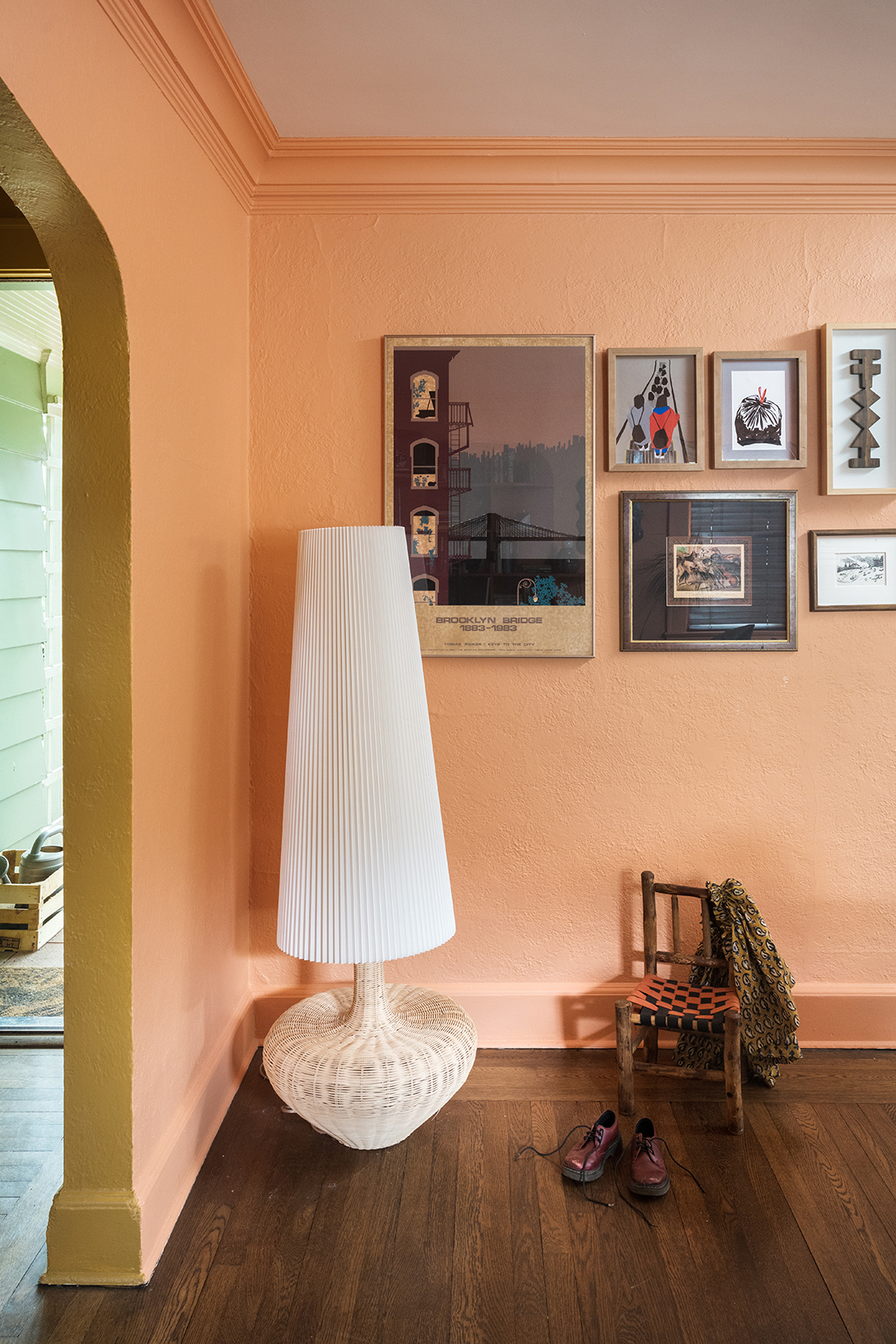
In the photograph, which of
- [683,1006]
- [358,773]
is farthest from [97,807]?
[683,1006]

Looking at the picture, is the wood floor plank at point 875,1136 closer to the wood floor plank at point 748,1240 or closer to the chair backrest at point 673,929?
the wood floor plank at point 748,1240

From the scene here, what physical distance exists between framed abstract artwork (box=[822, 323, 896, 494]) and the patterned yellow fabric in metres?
1.29

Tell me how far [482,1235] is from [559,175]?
2801 mm

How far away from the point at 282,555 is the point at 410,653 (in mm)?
746

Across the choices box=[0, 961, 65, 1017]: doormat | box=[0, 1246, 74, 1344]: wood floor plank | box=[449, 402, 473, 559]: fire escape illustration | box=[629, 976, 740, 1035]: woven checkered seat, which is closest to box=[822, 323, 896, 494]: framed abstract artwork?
box=[449, 402, 473, 559]: fire escape illustration

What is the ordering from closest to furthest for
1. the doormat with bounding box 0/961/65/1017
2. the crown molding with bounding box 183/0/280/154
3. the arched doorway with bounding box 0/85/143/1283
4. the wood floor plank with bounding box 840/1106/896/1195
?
the arched doorway with bounding box 0/85/143/1283
the crown molding with bounding box 183/0/280/154
the wood floor plank with bounding box 840/1106/896/1195
the doormat with bounding box 0/961/65/1017

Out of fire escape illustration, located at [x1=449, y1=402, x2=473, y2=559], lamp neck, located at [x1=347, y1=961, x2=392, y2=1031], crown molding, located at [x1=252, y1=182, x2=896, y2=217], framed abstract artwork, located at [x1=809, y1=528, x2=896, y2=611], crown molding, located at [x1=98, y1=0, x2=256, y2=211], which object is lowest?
Result: lamp neck, located at [x1=347, y1=961, x2=392, y2=1031]

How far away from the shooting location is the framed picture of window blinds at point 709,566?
2.51 m

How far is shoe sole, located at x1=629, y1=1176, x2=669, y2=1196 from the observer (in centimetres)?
190

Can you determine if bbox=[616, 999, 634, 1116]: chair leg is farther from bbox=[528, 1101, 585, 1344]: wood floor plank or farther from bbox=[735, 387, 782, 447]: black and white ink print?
bbox=[735, 387, 782, 447]: black and white ink print

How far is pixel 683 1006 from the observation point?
2.25 meters

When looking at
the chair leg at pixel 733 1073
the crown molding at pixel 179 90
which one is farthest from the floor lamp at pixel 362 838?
the crown molding at pixel 179 90

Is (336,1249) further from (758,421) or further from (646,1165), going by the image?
(758,421)

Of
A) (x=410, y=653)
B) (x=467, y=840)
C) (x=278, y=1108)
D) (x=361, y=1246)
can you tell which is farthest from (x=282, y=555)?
(x=361, y=1246)
